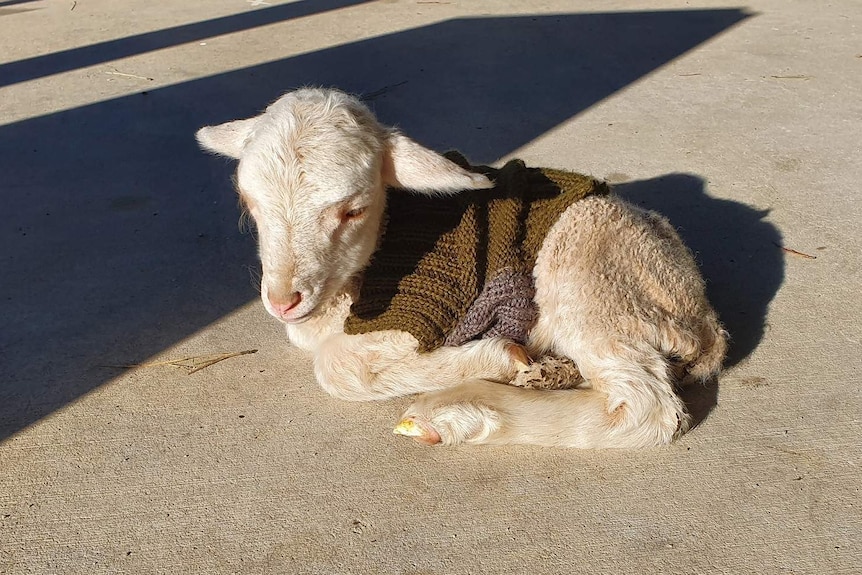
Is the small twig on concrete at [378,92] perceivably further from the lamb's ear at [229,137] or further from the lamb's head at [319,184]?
the lamb's head at [319,184]

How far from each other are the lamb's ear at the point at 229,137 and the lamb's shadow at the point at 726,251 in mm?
1836

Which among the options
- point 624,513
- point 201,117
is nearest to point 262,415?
point 624,513

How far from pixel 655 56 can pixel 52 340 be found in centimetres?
505

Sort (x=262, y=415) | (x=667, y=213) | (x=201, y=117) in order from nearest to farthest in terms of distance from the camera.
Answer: (x=262, y=415) < (x=667, y=213) < (x=201, y=117)

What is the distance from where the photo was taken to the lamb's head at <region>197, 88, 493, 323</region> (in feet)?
8.06

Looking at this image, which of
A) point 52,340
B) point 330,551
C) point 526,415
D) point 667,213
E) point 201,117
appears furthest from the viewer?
point 201,117

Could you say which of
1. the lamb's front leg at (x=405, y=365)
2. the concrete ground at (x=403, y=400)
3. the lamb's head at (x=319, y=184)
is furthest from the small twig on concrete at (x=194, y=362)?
the lamb's head at (x=319, y=184)

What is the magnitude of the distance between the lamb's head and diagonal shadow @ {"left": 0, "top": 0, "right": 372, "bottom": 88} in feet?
15.3

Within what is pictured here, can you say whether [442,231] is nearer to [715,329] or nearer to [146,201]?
[715,329]

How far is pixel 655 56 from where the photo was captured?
651 centimetres

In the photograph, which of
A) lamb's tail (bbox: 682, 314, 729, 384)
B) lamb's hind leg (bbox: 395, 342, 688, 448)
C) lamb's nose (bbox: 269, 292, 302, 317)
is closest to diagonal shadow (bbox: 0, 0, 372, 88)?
lamb's nose (bbox: 269, 292, 302, 317)

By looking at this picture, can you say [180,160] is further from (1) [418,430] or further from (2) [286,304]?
(1) [418,430]

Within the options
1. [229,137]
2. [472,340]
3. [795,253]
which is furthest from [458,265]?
[795,253]

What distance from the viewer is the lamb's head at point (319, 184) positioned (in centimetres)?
246
